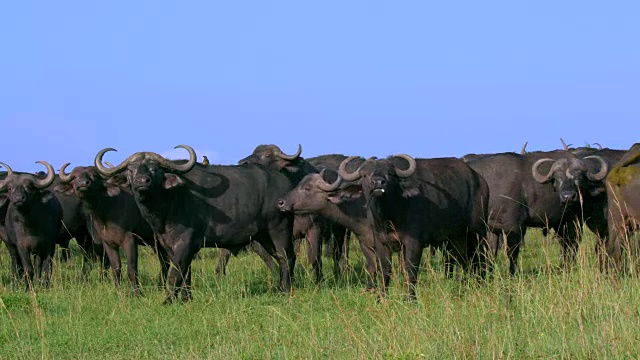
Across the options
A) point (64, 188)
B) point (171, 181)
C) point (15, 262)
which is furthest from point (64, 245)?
point (171, 181)

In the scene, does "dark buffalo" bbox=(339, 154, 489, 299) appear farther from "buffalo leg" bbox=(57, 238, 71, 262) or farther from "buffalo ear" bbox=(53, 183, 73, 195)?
"buffalo leg" bbox=(57, 238, 71, 262)

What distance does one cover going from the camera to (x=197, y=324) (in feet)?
37.4

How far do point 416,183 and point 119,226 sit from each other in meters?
4.33

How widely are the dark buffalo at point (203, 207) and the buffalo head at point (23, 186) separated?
154 centimetres

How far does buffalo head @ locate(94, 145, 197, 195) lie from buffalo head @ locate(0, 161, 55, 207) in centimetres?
162

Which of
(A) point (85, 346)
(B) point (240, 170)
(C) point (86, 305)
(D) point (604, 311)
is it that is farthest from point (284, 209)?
(D) point (604, 311)

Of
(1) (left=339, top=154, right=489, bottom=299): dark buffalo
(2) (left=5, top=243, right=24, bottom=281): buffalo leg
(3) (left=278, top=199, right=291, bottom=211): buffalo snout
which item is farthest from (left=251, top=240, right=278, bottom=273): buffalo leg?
(2) (left=5, top=243, right=24, bottom=281): buffalo leg

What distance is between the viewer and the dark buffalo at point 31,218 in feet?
51.8

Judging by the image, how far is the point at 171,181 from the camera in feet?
45.9

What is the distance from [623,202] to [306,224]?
18.4ft

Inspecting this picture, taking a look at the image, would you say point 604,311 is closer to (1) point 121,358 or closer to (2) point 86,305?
(1) point 121,358

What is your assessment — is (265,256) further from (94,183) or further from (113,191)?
(94,183)

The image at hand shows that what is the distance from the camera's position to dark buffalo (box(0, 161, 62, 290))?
51.8 ft

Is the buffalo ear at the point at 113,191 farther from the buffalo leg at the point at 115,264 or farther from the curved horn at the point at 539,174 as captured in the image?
the curved horn at the point at 539,174
